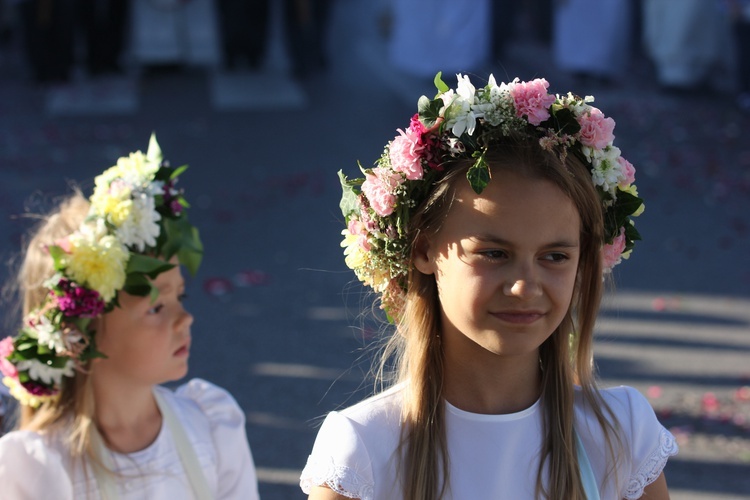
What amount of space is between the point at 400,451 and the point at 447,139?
60 cm

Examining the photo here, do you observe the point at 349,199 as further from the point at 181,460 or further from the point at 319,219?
the point at 319,219

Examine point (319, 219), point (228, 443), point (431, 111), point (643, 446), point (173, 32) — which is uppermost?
point (431, 111)

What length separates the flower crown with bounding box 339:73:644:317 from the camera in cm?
195

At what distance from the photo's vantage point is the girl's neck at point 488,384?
203cm

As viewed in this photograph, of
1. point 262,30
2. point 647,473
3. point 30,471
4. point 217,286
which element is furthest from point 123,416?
point 262,30

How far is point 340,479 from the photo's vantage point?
1.90 metres

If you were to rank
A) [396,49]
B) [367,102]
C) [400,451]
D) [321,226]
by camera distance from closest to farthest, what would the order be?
[400,451] → [321,226] → [367,102] → [396,49]

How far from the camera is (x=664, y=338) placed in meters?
5.39

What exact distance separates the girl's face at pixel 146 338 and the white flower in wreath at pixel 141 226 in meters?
0.11

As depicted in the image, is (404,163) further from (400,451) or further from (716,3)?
(716,3)

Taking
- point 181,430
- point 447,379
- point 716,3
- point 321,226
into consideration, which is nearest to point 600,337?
point 321,226

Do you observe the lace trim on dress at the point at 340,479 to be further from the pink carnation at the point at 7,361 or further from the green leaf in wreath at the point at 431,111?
the pink carnation at the point at 7,361

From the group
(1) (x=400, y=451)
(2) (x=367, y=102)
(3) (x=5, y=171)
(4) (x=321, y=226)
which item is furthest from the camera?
(2) (x=367, y=102)

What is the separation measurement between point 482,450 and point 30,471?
49.8 inches
